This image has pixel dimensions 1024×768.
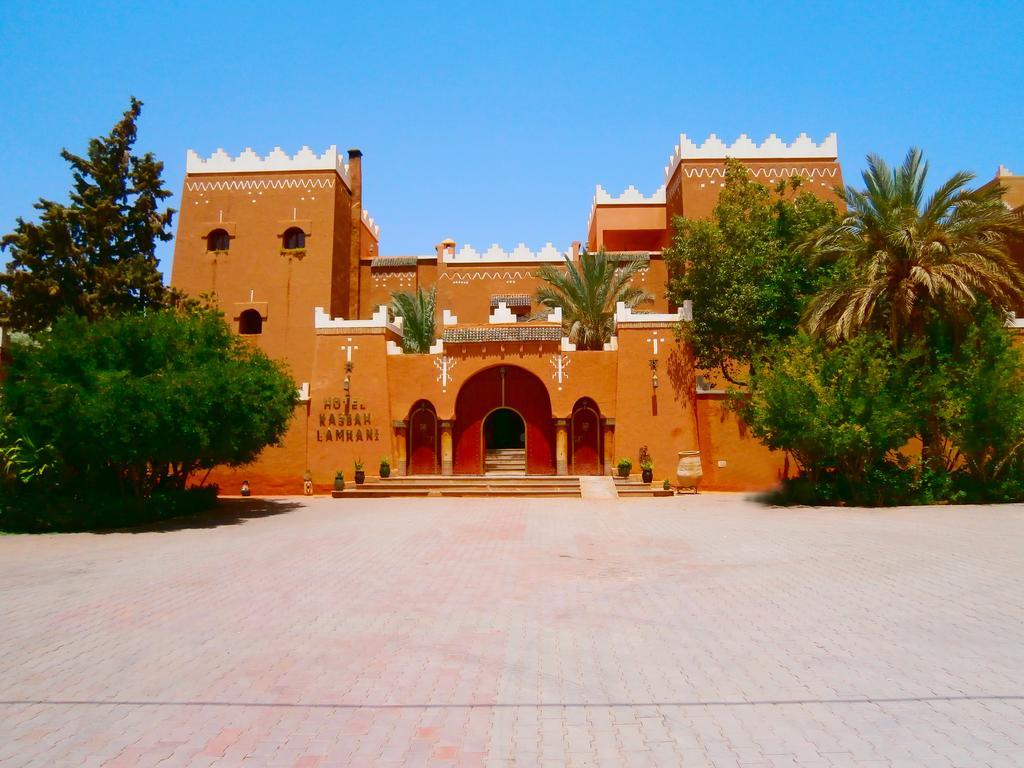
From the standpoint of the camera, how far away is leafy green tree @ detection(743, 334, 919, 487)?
1717 centimetres

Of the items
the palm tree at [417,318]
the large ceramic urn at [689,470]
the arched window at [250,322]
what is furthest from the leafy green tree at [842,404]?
the arched window at [250,322]

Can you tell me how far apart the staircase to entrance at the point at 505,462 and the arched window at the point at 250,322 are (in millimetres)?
11219

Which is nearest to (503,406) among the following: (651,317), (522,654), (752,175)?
(651,317)

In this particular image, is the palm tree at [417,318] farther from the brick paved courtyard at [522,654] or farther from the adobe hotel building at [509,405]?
the brick paved courtyard at [522,654]

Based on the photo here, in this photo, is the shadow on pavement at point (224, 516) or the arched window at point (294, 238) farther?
the arched window at point (294, 238)

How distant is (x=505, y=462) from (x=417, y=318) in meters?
7.54

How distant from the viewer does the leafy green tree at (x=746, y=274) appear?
2225 centimetres

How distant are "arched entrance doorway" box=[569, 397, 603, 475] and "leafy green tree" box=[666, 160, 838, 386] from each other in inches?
145

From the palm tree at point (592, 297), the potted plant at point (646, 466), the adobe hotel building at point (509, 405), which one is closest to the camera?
the potted plant at point (646, 466)

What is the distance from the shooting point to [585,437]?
23.9 m

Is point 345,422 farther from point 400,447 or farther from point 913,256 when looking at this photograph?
point 913,256

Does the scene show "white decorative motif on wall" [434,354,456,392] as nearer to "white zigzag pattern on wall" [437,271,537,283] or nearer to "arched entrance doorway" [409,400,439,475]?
"arched entrance doorway" [409,400,439,475]

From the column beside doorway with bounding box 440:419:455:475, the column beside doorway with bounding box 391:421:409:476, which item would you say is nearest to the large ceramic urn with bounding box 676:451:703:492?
the column beside doorway with bounding box 440:419:455:475

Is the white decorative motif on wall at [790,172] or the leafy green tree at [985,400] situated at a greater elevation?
the white decorative motif on wall at [790,172]
